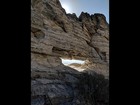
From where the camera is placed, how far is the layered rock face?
1269cm

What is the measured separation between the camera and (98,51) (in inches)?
805

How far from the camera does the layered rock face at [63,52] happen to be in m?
12.7

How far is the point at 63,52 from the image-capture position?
1706cm

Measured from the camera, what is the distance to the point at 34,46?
14594mm

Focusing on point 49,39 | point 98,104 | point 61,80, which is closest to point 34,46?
point 49,39
